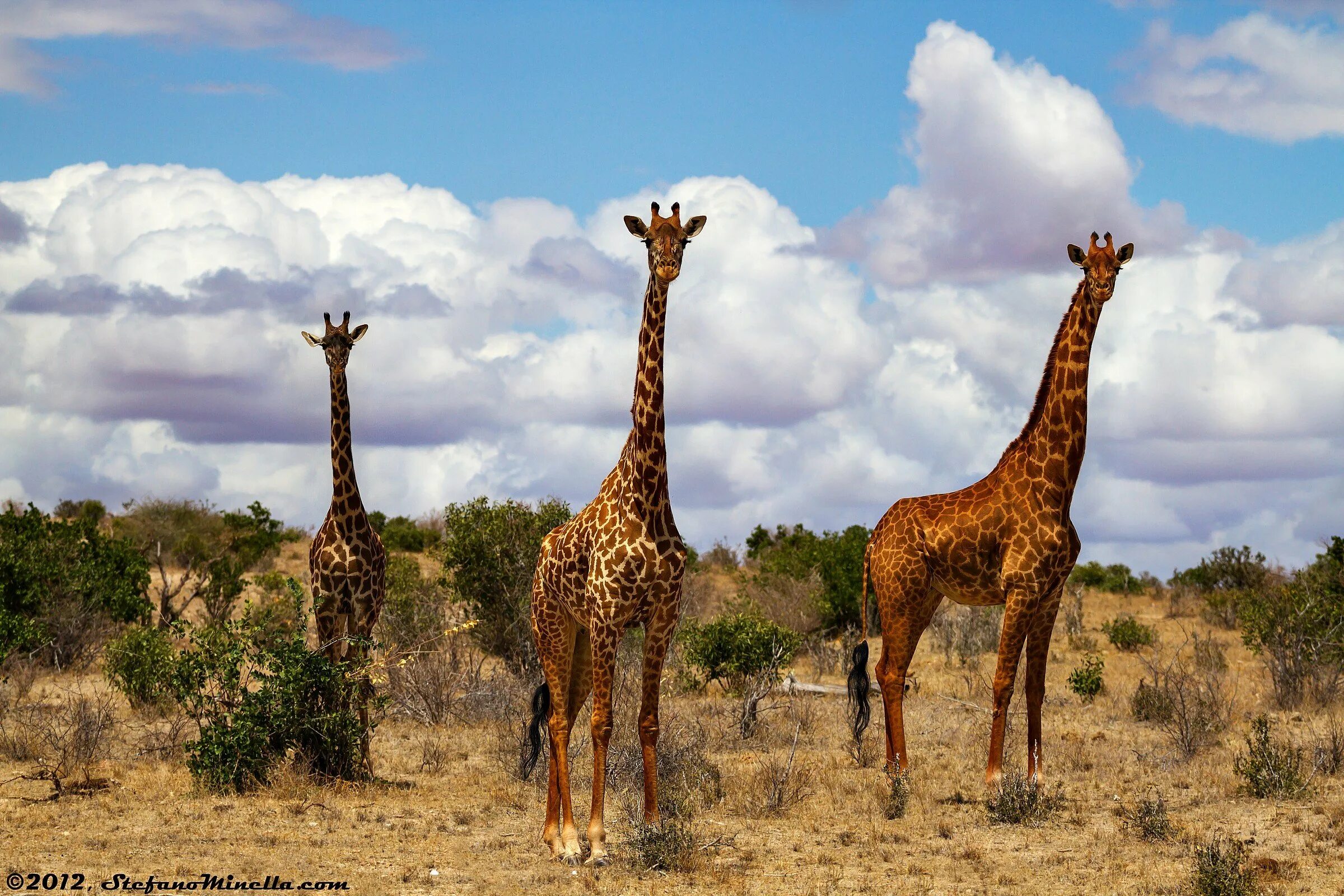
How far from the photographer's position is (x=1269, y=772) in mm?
12016

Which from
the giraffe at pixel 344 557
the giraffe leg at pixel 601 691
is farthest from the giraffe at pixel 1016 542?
the giraffe at pixel 344 557

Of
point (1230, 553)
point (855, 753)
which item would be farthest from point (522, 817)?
point (1230, 553)

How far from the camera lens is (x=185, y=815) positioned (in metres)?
11.1

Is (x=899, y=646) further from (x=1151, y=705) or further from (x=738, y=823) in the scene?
(x=1151, y=705)

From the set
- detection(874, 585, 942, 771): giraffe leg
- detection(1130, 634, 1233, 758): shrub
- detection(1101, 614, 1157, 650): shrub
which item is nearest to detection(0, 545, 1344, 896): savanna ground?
detection(1130, 634, 1233, 758): shrub

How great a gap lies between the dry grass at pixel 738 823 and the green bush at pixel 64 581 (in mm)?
5673

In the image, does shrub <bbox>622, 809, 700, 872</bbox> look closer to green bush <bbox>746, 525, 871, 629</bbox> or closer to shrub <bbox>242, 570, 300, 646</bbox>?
shrub <bbox>242, 570, 300, 646</bbox>

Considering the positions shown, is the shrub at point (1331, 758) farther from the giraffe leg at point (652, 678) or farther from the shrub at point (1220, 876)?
the giraffe leg at point (652, 678)

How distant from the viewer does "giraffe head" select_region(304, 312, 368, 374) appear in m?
12.4

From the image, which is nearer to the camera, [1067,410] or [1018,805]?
[1018,805]

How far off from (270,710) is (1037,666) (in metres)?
7.03

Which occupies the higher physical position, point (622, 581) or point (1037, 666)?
point (622, 581)

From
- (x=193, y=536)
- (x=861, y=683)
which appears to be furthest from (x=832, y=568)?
(x=193, y=536)

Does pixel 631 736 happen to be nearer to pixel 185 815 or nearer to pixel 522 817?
pixel 522 817
